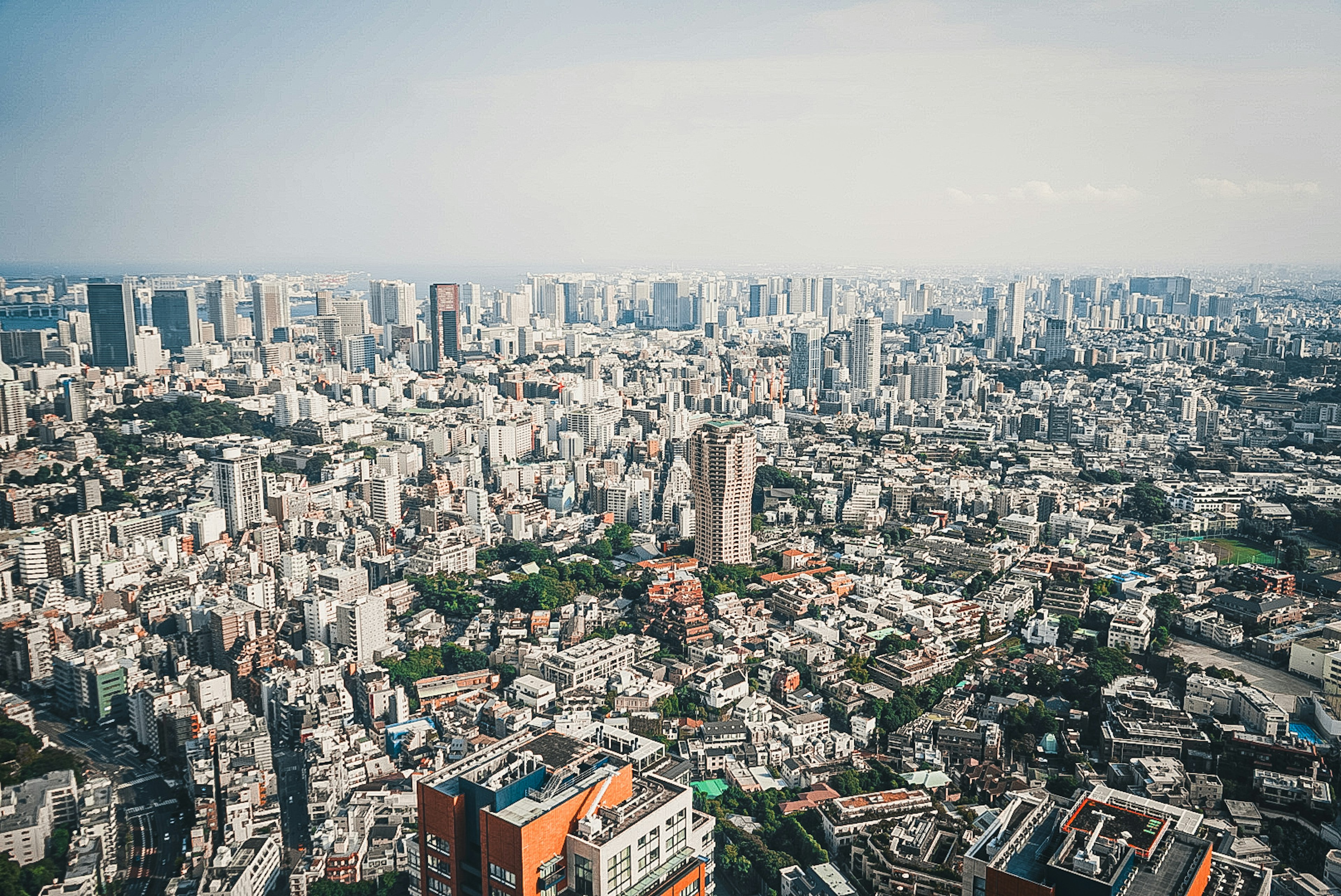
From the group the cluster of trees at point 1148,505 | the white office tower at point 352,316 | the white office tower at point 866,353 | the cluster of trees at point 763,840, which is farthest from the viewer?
the white office tower at point 352,316

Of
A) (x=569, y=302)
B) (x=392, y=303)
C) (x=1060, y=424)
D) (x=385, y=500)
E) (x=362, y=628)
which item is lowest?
(x=362, y=628)

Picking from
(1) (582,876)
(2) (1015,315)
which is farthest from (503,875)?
(2) (1015,315)

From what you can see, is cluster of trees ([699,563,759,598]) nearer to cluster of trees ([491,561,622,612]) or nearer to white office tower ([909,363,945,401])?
cluster of trees ([491,561,622,612])

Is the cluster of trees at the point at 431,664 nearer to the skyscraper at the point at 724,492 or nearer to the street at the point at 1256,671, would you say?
the skyscraper at the point at 724,492

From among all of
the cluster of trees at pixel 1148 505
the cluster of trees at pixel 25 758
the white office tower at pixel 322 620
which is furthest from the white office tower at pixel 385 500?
the cluster of trees at pixel 1148 505

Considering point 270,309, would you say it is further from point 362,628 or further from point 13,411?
point 362,628

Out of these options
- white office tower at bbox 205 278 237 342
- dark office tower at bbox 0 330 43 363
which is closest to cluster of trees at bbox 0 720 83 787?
dark office tower at bbox 0 330 43 363
